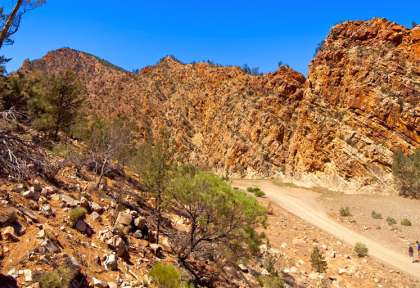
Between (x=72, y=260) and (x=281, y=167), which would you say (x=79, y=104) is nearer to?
(x=72, y=260)

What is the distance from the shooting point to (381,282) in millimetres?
14211

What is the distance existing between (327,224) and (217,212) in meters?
14.3

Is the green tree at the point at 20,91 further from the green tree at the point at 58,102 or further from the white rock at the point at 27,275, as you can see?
the white rock at the point at 27,275

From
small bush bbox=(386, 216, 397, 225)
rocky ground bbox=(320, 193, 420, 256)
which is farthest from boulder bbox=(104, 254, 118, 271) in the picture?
small bush bbox=(386, 216, 397, 225)

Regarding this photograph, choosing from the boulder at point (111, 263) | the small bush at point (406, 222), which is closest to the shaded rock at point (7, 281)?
the boulder at point (111, 263)

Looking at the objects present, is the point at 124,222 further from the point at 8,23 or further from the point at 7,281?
the point at 8,23

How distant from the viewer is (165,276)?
8469mm

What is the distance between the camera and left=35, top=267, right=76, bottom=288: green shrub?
6258 mm

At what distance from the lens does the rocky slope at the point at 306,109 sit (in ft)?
119

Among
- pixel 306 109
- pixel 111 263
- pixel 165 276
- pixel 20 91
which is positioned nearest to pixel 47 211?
pixel 111 263

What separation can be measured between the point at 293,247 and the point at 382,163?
2223 cm

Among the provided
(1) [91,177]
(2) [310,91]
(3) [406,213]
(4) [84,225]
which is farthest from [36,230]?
(2) [310,91]

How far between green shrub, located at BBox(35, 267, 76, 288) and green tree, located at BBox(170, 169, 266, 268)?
16.4ft

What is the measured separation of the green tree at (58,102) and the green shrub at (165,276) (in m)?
17.7
